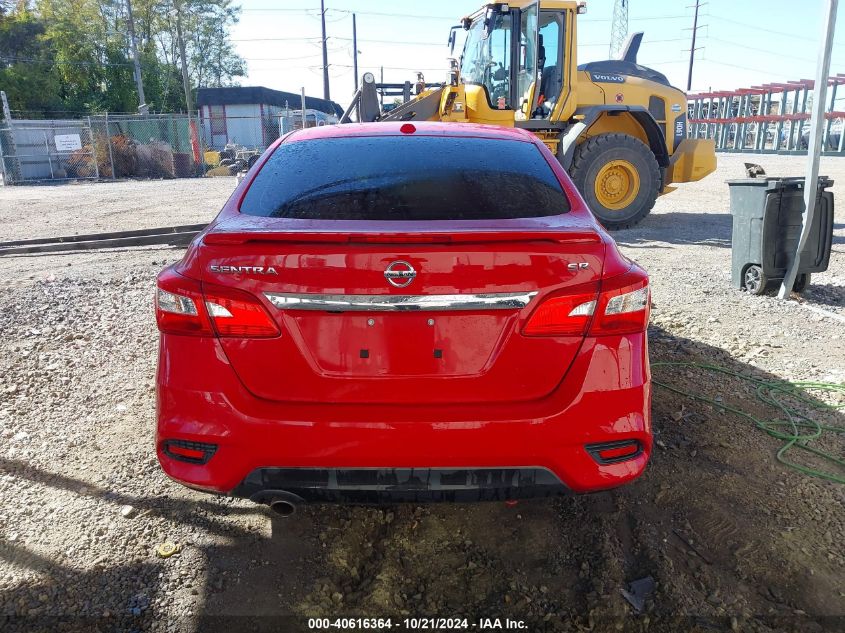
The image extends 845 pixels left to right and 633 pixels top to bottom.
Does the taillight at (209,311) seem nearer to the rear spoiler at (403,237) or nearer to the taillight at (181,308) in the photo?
the taillight at (181,308)

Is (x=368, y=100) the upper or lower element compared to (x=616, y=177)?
upper

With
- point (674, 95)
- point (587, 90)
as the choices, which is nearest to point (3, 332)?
point (587, 90)

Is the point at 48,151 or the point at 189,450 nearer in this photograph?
the point at 189,450

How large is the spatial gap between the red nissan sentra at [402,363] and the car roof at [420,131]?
1.08 meters

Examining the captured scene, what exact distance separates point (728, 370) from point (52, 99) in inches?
1928

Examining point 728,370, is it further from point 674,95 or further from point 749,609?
point 674,95

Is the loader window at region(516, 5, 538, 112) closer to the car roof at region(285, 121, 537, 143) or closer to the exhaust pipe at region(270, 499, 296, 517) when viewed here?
the car roof at region(285, 121, 537, 143)

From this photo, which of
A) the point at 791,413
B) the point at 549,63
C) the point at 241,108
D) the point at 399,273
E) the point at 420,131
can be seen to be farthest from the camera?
the point at 241,108

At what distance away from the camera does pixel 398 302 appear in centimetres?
210

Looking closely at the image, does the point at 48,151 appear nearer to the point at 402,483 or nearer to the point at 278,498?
the point at 278,498

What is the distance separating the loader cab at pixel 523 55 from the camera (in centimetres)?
985

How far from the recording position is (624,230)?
37.4 feet

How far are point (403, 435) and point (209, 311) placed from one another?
772mm

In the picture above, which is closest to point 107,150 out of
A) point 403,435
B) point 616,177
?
point 616,177
